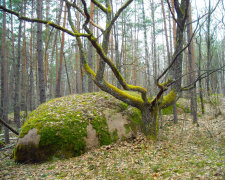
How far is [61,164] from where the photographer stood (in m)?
4.76

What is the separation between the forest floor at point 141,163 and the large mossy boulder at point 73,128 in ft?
0.86

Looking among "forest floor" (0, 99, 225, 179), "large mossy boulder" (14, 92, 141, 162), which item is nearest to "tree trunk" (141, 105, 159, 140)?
"forest floor" (0, 99, 225, 179)

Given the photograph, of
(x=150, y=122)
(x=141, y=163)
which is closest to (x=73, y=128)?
(x=141, y=163)

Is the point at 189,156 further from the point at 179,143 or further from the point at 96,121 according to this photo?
the point at 96,121

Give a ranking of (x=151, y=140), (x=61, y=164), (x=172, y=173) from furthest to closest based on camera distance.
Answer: (x=151, y=140) → (x=61, y=164) → (x=172, y=173)

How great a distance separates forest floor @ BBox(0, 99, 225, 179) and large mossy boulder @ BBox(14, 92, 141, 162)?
262 millimetres

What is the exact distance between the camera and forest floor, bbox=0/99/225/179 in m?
3.51

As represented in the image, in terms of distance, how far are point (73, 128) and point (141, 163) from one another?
2.37 meters

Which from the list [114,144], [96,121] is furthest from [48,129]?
[114,144]

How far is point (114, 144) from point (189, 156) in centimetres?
236

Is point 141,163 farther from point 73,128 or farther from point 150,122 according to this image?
point 73,128

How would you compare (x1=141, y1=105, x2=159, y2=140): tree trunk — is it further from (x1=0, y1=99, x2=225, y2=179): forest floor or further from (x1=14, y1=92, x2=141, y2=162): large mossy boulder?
(x1=14, y1=92, x2=141, y2=162): large mossy boulder

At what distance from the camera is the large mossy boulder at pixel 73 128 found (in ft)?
16.9

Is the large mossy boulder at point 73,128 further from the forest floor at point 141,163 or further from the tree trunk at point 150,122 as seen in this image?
the tree trunk at point 150,122
